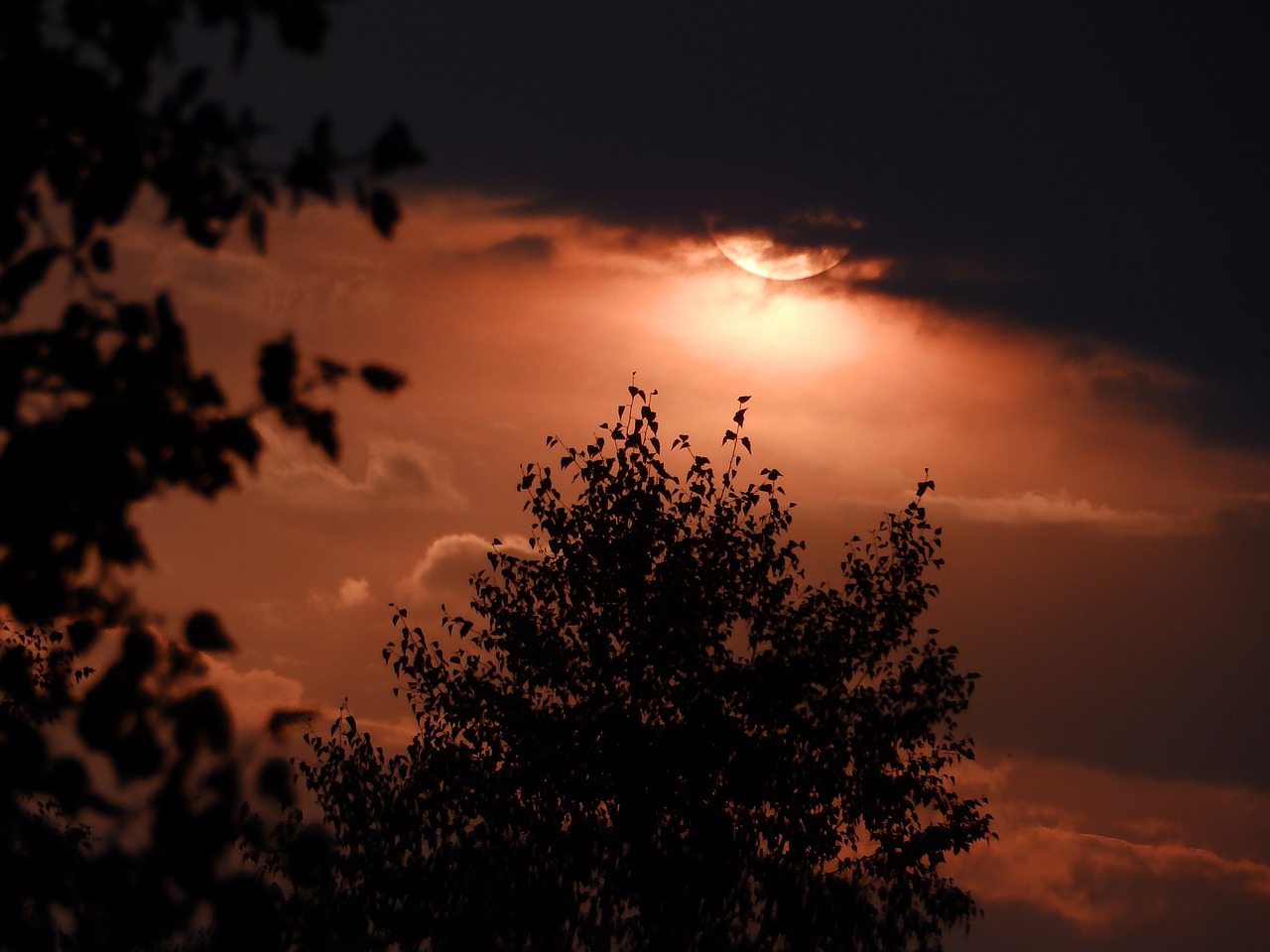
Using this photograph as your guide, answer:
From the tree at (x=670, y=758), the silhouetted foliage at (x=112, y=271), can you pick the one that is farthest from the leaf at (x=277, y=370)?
the tree at (x=670, y=758)

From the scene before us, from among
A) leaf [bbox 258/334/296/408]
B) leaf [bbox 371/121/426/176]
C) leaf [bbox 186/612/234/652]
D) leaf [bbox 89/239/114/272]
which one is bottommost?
leaf [bbox 186/612/234/652]

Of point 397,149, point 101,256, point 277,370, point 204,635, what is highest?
point 397,149

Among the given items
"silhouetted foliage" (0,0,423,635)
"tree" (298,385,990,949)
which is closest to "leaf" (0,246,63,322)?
"silhouetted foliage" (0,0,423,635)

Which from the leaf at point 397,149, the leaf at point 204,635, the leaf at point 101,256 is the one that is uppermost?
the leaf at point 397,149

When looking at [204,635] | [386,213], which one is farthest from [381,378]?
[204,635]

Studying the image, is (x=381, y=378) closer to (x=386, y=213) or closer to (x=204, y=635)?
(x=386, y=213)

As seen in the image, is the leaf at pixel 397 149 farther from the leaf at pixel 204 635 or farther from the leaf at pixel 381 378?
the leaf at pixel 204 635

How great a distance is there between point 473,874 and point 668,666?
20.3 ft

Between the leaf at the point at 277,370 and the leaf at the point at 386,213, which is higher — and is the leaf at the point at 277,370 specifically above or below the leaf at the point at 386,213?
below

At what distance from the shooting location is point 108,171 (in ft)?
19.2

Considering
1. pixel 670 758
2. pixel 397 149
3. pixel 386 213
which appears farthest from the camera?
pixel 670 758

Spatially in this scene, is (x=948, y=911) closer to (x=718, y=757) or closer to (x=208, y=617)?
(x=718, y=757)

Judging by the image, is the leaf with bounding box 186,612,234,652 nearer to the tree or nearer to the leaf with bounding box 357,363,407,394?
the leaf with bounding box 357,363,407,394

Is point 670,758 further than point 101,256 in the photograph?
Yes
